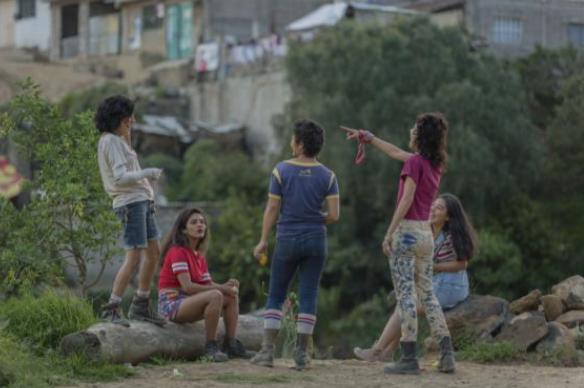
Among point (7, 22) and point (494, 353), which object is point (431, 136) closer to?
point (494, 353)

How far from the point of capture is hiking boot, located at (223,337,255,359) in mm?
10305

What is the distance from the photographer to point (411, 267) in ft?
31.4

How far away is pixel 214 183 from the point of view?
3681 cm

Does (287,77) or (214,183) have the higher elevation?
(287,77)

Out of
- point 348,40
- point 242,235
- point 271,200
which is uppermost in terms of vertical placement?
point 348,40

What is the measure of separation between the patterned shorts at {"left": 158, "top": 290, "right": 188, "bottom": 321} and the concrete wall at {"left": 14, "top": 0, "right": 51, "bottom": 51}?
46.1 meters

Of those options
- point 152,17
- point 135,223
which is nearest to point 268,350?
point 135,223

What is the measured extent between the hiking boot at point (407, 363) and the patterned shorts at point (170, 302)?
5.45ft

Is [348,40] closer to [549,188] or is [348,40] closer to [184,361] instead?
[549,188]

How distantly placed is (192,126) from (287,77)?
7234 mm

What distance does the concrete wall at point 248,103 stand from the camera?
41.0m

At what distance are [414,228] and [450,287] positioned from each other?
5.86ft

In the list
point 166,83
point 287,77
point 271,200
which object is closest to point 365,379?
point 271,200

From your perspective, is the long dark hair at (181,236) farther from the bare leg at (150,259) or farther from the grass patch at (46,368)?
the grass patch at (46,368)
